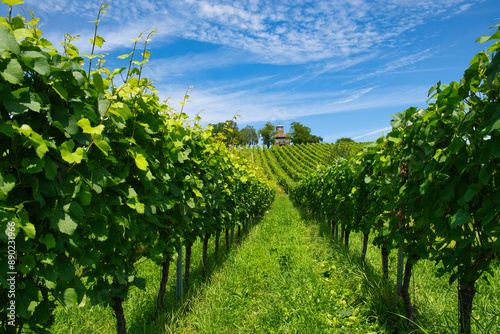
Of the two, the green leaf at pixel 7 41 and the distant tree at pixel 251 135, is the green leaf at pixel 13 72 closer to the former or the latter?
the green leaf at pixel 7 41

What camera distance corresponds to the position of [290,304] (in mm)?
4160

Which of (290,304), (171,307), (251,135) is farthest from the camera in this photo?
(251,135)

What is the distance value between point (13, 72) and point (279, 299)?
4386mm

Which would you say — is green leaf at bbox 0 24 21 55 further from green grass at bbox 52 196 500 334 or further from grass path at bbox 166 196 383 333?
grass path at bbox 166 196 383 333

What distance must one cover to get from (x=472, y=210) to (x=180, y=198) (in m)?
2.92

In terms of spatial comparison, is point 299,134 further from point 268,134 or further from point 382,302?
point 382,302

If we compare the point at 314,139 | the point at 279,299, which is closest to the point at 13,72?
the point at 279,299

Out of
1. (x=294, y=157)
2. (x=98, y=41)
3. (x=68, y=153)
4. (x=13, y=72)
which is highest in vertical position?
(x=294, y=157)

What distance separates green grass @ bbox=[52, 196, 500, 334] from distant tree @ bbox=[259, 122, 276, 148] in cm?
11284

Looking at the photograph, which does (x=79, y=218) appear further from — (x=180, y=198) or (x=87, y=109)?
(x=180, y=198)

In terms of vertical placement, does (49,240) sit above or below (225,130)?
below

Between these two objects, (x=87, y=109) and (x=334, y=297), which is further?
(x=334, y=297)

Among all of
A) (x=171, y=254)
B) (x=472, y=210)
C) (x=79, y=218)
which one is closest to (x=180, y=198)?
(x=171, y=254)

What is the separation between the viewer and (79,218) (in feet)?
5.57
